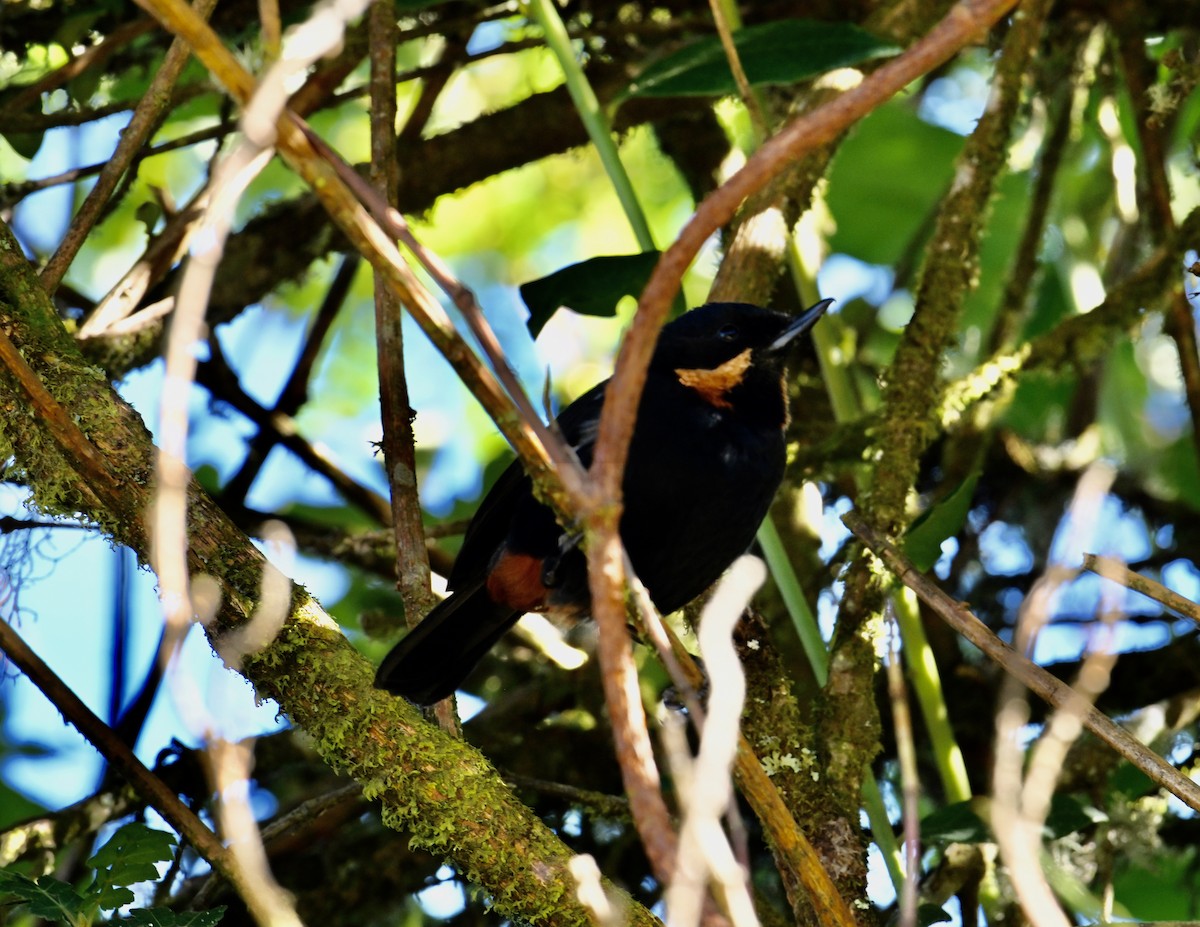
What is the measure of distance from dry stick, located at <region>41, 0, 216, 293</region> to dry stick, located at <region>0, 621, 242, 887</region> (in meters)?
0.62

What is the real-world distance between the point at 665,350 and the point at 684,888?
78.1 inches

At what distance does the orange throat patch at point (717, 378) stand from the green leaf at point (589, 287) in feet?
0.66

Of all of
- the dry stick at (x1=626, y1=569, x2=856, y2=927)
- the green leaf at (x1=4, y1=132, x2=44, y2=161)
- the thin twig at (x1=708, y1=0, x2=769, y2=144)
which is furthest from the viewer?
the green leaf at (x1=4, y1=132, x2=44, y2=161)

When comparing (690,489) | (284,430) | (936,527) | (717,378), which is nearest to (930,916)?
(936,527)

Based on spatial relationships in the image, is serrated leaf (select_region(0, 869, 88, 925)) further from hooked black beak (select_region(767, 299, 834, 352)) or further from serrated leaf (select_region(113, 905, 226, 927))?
hooked black beak (select_region(767, 299, 834, 352))

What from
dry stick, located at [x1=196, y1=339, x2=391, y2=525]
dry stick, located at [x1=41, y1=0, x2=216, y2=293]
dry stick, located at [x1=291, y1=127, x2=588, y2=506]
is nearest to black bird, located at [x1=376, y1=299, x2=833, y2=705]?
dry stick, located at [x1=41, y1=0, x2=216, y2=293]

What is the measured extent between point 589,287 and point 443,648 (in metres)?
0.80

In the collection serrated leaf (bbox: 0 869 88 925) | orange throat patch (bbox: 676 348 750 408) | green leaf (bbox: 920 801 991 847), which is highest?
orange throat patch (bbox: 676 348 750 408)

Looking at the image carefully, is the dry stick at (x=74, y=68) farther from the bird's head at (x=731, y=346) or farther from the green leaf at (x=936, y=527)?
the green leaf at (x=936, y=527)

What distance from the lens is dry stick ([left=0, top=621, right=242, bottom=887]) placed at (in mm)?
2371

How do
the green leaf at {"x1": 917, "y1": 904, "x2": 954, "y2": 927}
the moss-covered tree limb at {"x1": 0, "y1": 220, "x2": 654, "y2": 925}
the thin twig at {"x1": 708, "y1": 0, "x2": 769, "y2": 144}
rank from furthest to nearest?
the thin twig at {"x1": 708, "y1": 0, "x2": 769, "y2": 144} → the green leaf at {"x1": 917, "y1": 904, "x2": 954, "y2": 927} → the moss-covered tree limb at {"x1": 0, "y1": 220, "x2": 654, "y2": 925}

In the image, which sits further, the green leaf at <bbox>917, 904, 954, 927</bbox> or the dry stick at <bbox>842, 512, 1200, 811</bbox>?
the green leaf at <bbox>917, 904, 954, 927</bbox>

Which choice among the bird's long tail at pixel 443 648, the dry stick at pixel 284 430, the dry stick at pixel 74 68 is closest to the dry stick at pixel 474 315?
the bird's long tail at pixel 443 648

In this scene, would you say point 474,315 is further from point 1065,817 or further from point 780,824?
point 1065,817
